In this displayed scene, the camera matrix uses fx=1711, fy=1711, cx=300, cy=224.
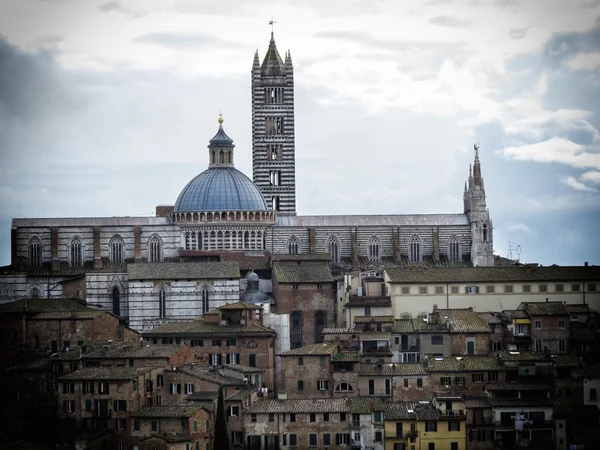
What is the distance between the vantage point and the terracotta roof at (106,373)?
77.0 metres

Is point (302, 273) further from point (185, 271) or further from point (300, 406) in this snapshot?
point (300, 406)

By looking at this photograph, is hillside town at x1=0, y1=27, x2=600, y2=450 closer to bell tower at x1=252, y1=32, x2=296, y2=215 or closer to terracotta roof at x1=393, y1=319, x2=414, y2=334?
terracotta roof at x1=393, y1=319, x2=414, y2=334

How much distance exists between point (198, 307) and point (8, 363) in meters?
14.0

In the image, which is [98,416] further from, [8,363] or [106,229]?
[106,229]

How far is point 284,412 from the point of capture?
75562mm

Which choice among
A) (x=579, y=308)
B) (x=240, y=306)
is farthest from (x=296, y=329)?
(x=579, y=308)

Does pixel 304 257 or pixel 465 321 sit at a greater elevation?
pixel 304 257

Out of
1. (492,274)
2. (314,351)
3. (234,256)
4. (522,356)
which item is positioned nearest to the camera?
(522,356)

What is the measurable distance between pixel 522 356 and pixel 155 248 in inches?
1235

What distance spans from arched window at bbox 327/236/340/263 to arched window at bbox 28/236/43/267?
59.4 ft

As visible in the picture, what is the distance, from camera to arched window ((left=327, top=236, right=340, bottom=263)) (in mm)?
108431

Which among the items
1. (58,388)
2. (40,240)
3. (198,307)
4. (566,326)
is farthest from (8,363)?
(566,326)

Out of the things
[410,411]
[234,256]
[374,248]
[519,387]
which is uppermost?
[374,248]

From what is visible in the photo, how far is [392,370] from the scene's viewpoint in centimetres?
8044
